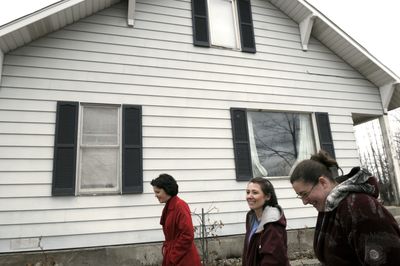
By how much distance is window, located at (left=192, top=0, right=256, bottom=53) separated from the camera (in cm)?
703

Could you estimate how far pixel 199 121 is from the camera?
6418mm

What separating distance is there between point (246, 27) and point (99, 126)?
3.94 meters

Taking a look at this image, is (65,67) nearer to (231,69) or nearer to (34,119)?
(34,119)

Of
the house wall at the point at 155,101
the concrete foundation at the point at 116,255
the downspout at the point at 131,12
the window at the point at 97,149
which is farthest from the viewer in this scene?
the downspout at the point at 131,12

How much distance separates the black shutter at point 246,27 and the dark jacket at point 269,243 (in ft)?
17.5

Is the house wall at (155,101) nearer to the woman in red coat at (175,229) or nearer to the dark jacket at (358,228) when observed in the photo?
the woman in red coat at (175,229)

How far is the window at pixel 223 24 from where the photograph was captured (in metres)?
7.03

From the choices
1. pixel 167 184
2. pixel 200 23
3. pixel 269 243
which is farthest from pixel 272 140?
pixel 269 243

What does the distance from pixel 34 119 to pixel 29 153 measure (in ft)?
1.84

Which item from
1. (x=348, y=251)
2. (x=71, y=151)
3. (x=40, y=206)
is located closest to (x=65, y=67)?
(x=71, y=151)

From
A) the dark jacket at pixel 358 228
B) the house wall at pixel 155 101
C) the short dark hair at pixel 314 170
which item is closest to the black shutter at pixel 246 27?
the house wall at pixel 155 101

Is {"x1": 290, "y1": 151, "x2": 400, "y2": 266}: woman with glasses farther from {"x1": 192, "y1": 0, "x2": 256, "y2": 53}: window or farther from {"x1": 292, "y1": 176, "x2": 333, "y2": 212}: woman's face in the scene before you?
{"x1": 192, "y1": 0, "x2": 256, "y2": 53}: window

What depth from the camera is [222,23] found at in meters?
7.43

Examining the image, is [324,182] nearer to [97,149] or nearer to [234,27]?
[97,149]
